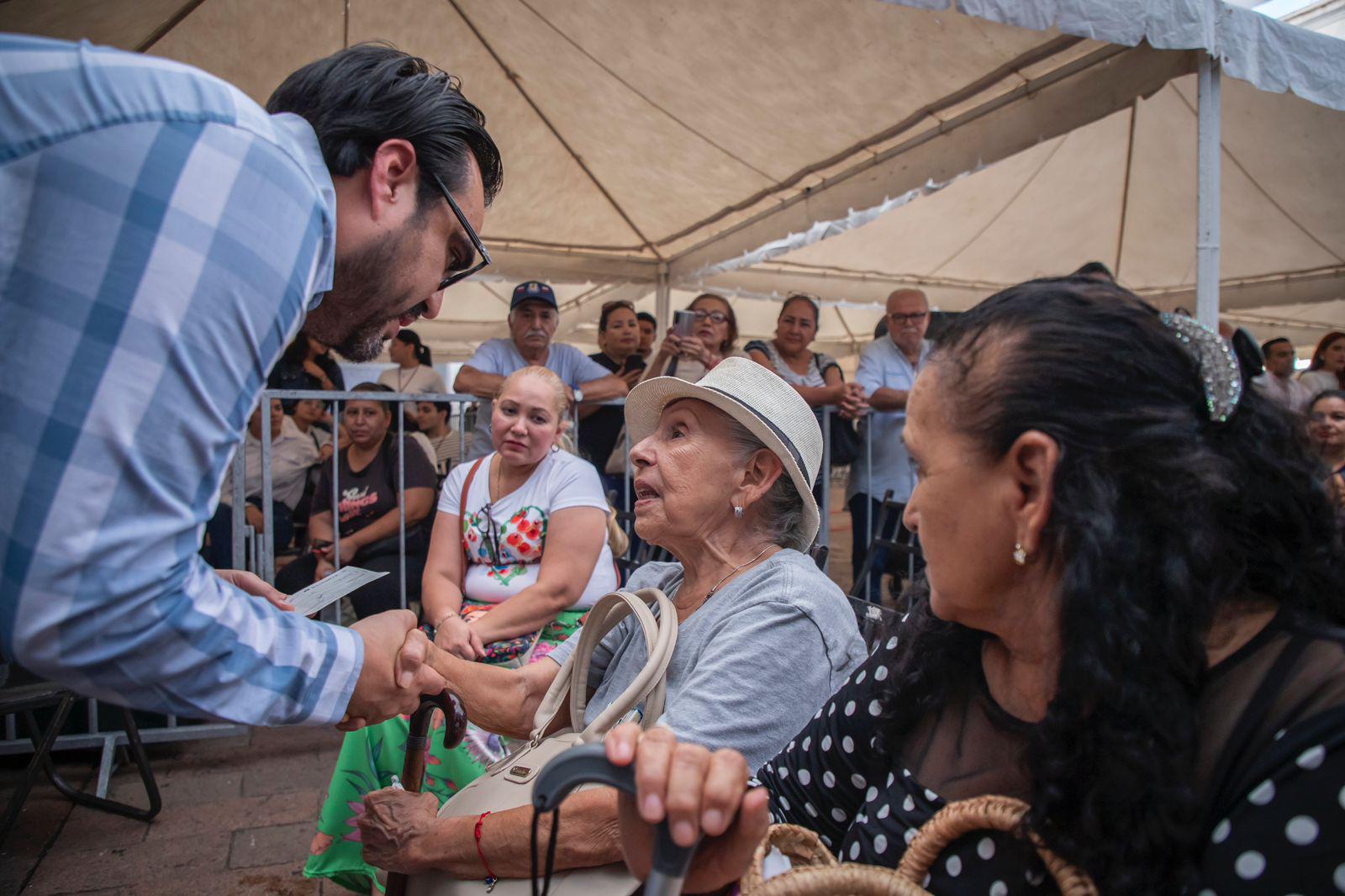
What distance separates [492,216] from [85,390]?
6.25 m

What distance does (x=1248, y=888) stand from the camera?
2.91 feet

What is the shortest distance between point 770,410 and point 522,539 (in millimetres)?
1477

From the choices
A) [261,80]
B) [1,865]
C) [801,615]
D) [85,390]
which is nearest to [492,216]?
[261,80]

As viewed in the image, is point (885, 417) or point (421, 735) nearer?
point (421, 735)

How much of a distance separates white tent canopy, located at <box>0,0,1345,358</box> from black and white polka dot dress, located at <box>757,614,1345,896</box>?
9.83 ft

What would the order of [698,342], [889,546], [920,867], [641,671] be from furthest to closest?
[698,342]
[889,546]
[641,671]
[920,867]

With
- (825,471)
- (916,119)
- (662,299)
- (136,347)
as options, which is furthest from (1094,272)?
(662,299)

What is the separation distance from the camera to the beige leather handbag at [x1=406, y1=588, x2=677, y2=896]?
1.53 m

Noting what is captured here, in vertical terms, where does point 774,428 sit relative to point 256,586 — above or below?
above

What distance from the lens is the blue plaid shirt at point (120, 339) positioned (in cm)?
90

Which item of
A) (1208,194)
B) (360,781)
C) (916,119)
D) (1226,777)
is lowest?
(360,781)

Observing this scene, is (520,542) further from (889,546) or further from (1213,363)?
(1213,363)

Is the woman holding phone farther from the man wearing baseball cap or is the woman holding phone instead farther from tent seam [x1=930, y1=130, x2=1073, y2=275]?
tent seam [x1=930, y1=130, x2=1073, y2=275]

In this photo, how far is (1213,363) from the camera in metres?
1.05
